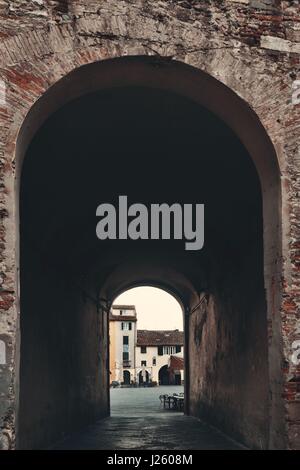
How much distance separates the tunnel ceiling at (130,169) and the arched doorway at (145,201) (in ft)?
0.07

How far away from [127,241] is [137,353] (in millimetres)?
49391

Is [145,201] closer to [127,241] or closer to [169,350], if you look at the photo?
[127,241]

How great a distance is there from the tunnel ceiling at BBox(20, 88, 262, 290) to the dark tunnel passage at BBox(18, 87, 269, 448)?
0.02m

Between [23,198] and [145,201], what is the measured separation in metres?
2.69

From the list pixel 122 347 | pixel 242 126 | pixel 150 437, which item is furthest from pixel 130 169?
pixel 122 347

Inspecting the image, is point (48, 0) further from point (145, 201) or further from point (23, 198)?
point (145, 201)

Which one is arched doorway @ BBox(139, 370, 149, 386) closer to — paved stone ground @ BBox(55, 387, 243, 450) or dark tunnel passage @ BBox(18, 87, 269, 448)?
paved stone ground @ BBox(55, 387, 243, 450)

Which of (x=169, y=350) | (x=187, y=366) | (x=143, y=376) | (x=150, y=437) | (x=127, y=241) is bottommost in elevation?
(x=143, y=376)

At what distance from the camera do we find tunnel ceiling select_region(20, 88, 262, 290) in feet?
24.4

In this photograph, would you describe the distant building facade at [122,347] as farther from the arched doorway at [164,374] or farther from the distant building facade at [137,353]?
the arched doorway at [164,374]

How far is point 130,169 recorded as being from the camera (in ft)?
29.9

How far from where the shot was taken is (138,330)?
62.9m

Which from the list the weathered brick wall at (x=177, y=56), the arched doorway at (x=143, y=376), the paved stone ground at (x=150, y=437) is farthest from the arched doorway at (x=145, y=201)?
the arched doorway at (x=143, y=376)

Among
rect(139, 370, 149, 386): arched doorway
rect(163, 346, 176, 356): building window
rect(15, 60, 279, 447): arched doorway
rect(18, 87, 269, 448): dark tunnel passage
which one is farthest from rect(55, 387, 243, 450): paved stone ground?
rect(139, 370, 149, 386): arched doorway
